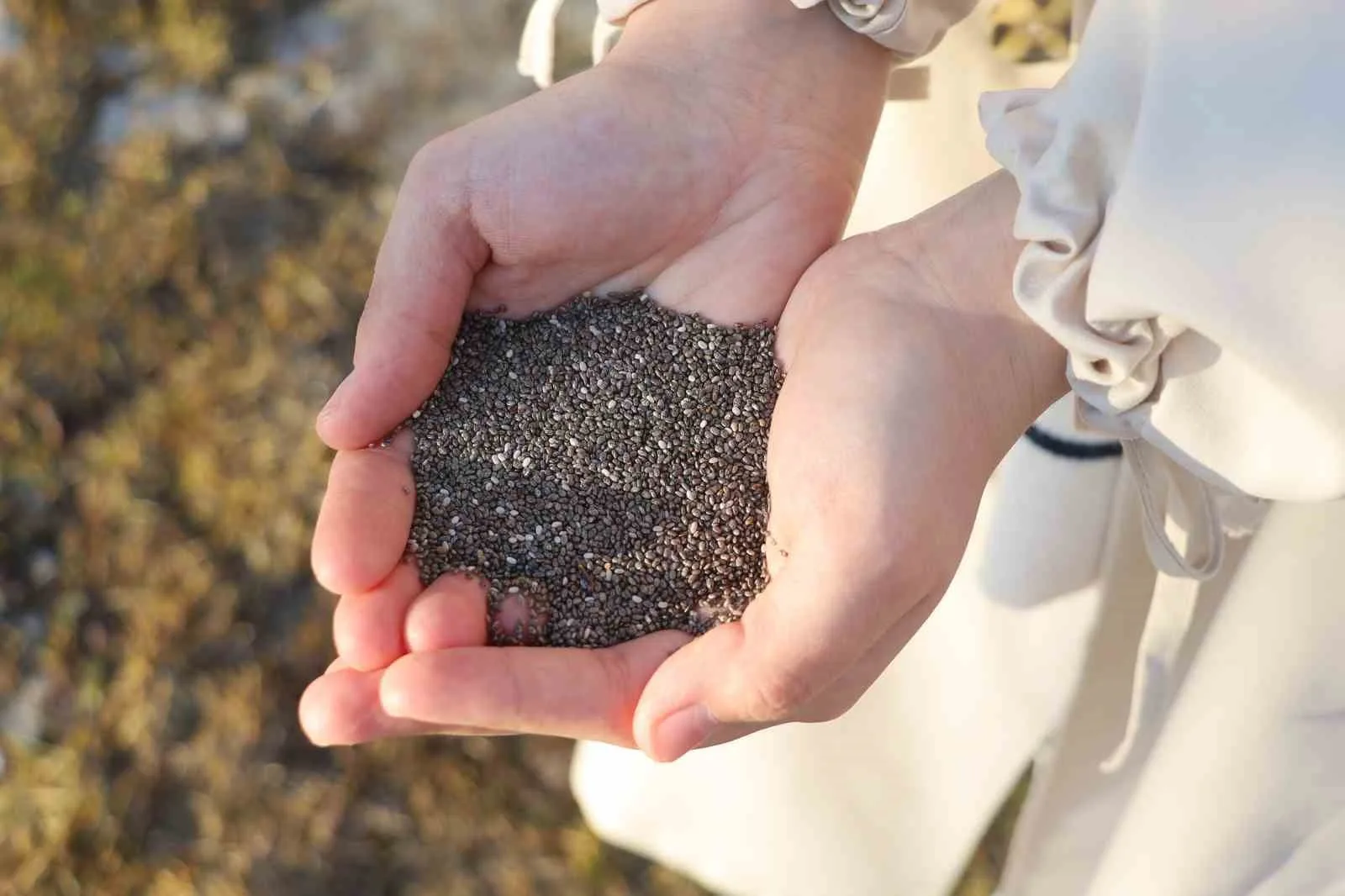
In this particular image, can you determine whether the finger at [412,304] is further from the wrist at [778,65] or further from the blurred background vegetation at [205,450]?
the blurred background vegetation at [205,450]

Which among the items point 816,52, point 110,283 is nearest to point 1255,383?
point 816,52

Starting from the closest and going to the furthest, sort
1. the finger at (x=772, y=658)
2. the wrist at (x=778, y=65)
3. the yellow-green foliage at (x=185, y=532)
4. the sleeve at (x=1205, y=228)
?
the sleeve at (x=1205, y=228)
the finger at (x=772, y=658)
the wrist at (x=778, y=65)
the yellow-green foliage at (x=185, y=532)

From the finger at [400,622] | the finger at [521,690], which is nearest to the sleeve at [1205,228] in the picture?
the finger at [521,690]

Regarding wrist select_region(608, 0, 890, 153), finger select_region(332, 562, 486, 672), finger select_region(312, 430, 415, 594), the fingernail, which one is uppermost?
wrist select_region(608, 0, 890, 153)

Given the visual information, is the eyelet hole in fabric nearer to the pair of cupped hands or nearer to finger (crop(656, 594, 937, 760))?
the pair of cupped hands

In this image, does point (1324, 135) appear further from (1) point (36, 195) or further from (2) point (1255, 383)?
(1) point (36, 195)

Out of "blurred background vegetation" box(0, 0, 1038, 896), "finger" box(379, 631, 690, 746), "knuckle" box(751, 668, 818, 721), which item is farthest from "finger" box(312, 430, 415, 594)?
"blurred background vegetation" box(0, 0, 1038, 896)
